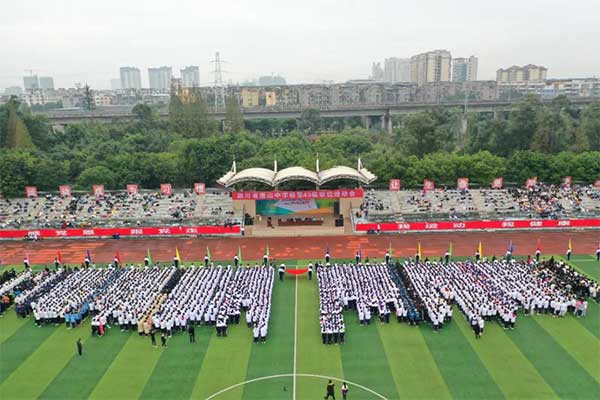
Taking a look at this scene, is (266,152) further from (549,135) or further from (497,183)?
(549,135)

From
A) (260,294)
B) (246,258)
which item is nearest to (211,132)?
(246,258)

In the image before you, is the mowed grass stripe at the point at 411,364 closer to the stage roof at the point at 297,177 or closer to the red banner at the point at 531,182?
the stage roof at the point at 297,177

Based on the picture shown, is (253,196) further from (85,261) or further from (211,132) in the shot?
(211,132)

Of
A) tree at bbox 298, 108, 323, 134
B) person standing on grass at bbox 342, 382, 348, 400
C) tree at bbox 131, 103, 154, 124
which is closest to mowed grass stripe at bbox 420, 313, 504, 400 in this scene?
person standing on grass at bbox 342, 382, 348, 400

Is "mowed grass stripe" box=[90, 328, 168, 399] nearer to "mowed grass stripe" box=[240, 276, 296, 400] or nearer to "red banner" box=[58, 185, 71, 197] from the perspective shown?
"mowed grass stripe" box=[240, 276, 296, 400]

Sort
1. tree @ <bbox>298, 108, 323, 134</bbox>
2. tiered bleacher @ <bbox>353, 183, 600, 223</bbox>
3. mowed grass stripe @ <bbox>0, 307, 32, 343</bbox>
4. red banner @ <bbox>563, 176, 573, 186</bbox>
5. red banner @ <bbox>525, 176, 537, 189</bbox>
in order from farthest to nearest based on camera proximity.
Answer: tree @ <bbox>298, 108, 323, 134</bbox>, red banner @ <bbox>563, 176, 573, 186</bbox>, red banner @ <bbox>525, 176, 537, 189</bbox>, tiered bleacher @ <bbox>353, 183, 600, 223</bbox>, mowed grass stripe @ <bbox>0, 307, 32, 343</bbox>

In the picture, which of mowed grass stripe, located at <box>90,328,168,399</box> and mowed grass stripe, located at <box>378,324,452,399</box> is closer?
mowed grass stripe, located at <box>378,324,452,399</box>

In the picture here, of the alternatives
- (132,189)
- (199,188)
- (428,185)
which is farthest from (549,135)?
(132,189)
